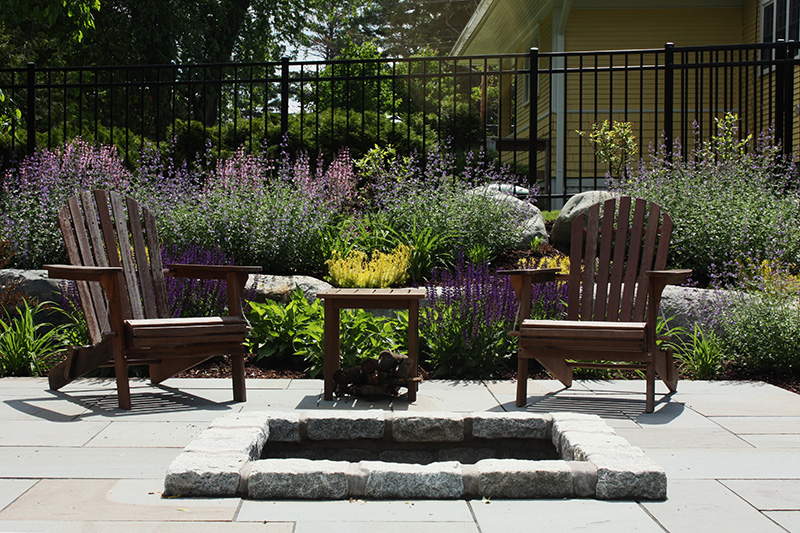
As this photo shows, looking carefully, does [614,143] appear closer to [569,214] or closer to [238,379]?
[569,214]

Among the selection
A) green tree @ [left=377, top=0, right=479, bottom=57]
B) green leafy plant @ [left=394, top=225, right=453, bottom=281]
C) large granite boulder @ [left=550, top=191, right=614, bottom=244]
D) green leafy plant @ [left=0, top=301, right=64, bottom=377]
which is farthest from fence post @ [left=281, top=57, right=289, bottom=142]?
green tree @ [left=377, top=0, right=479, bottom=57]

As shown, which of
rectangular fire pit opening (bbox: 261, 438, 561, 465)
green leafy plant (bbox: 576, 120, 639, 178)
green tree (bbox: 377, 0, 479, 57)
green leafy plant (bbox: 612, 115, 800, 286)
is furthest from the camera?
green tree (bbox: 377, 0, 479, 57)

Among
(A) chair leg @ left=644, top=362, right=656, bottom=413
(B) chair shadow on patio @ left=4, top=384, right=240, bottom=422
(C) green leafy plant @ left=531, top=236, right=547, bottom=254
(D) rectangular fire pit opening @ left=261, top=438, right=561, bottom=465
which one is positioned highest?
(C) green leafy plant @ left=531, top=236, right=547, bottom=254

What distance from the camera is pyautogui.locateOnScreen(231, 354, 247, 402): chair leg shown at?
4078mm

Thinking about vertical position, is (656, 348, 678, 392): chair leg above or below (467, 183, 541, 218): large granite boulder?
A: below

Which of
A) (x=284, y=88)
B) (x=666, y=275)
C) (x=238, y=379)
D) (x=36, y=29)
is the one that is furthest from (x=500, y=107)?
(x=36, y=29)

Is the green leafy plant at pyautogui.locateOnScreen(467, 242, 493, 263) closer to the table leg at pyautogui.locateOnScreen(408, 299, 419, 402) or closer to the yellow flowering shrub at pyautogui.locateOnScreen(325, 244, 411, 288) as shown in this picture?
the yellow flowering shrub at pyautogui.locateOnScreen(325, 244, 411, 288)

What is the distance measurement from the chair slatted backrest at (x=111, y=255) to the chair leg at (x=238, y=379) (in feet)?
2.51

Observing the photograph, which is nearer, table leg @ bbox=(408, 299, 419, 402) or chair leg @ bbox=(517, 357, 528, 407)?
chair leg @ bbox=(517, 357, 528, 407)

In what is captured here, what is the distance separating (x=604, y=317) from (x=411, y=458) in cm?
211

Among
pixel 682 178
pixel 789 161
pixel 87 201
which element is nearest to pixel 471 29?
pixel 789 161

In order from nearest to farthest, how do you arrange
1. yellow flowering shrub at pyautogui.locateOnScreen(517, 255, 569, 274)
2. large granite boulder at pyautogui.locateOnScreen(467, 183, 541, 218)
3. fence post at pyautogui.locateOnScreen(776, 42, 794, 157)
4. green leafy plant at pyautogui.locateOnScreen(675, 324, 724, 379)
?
green leafy plant at pyautogui.locateOnScreen(675, 324, 724, 379), yellow flowering shrub at pyautogui.locateOnScreen(517, 255, 569, 274), large granite boulder at pyautogui.locateOnScreen(467, 183, 541, 218), fence post at pyautogui.locateOnScreen(776, 42, 794, 157)

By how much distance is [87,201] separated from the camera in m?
4.52

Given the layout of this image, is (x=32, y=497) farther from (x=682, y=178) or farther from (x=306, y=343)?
(x=682, y=178)
